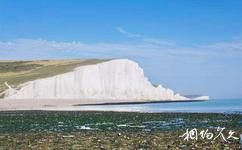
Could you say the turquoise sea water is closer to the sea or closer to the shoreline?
the sea

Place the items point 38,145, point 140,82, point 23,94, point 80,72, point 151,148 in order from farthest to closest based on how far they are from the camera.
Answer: point 140,82 < point 80,72 < point 23,94 < point 38,145 < point 151,148

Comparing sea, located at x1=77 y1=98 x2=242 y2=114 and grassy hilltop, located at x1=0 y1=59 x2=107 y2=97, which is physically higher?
grassy hilltop, located at x1=0 y1=59 x2=107 y2=97

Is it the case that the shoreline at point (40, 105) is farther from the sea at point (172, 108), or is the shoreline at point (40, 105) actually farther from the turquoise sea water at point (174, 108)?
the turquoise sea water at point (174, 108)

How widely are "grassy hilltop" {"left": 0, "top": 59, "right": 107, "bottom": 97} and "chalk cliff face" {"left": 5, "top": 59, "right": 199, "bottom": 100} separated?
14.8ft

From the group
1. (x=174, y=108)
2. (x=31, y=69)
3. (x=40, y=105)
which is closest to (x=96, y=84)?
(x=31, y=69)

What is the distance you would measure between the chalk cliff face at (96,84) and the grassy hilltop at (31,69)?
14.8ft

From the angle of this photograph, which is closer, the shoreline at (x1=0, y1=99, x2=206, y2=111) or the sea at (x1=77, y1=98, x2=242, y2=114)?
the sea at (x1=77, y1=98, x2=242, y2=114)

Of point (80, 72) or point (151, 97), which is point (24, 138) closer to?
point (80, 72)

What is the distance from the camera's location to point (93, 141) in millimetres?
26391

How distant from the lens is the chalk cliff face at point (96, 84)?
131725mm

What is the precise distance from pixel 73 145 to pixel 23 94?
10596 centimetres

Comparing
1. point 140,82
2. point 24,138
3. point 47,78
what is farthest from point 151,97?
point 24,138

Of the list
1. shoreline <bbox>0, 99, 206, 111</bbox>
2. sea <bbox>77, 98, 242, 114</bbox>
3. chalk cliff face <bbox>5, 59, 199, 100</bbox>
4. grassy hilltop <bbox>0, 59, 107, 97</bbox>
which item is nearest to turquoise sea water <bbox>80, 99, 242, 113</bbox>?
sea <bbox>77, 98, 242, 114</bbox>

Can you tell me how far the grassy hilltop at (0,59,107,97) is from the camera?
141 m
